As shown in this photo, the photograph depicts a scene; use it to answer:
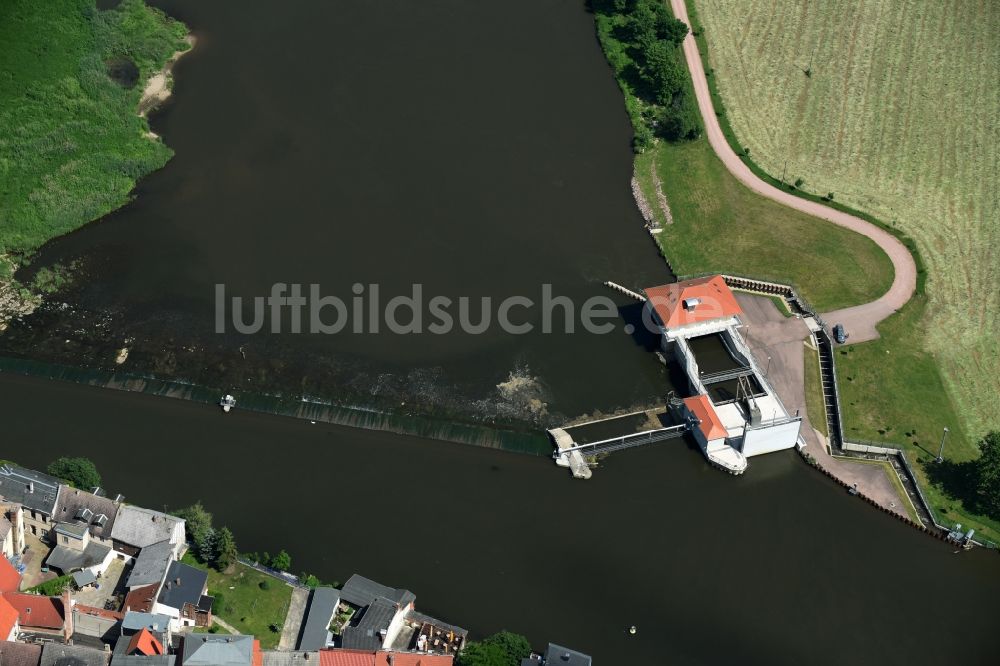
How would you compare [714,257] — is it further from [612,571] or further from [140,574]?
[140,574]

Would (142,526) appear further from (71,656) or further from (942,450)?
(942,450)

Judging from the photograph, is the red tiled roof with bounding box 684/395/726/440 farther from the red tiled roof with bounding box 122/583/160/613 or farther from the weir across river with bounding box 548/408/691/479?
the red tiled roof with bounding box 122/583/160/613

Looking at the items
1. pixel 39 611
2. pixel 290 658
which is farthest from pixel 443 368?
pixel 39 611

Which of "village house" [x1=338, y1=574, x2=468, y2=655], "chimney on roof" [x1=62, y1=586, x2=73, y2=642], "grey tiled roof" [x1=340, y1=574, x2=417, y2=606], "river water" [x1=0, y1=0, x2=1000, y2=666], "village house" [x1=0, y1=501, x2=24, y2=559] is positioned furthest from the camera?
"river water" [x1=0, y1=0, x2=1000, y2=666]

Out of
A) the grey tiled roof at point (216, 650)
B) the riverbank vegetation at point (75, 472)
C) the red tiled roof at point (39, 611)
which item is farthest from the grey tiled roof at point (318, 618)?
the riverbank vegetation at point (75, 472)

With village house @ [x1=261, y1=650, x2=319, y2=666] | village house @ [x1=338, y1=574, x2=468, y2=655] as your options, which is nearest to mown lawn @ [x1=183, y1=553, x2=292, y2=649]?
village house @ [x1=261, y1=650, x2=319, y2=666]

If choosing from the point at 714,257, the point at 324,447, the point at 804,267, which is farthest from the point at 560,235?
the point at 324,447
